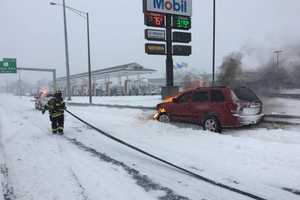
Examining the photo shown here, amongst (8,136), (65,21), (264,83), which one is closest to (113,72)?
(65,21)

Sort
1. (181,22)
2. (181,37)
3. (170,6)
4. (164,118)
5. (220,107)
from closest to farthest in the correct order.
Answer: (220,107) < (164,118) < (170,6) < (181,22) < (181,37)

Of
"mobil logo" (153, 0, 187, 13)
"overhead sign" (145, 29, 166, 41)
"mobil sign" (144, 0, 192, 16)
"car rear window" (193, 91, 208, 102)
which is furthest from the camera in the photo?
"overhead sign" (145, 29, 166, 41)

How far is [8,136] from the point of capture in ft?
43.2

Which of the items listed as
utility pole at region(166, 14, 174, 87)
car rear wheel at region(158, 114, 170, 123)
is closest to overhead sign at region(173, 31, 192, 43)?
utility pole at region(166, 14, 174, 87)

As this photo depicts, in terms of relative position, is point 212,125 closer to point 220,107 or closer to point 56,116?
point 220,107

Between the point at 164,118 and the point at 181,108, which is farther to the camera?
the point at 164,118

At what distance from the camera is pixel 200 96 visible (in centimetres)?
1346

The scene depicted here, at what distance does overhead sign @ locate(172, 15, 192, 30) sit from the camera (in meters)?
21.8

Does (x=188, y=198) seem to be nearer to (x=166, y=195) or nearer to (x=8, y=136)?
(x=166, y=195)

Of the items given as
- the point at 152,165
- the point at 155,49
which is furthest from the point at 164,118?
the point at 155,49

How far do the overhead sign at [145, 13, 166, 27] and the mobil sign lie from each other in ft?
1.25

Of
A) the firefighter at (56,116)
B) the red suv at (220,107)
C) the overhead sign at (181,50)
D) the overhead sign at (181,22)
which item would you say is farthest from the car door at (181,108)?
the overhead sign at (181,50)

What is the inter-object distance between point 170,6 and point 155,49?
2.61 metres

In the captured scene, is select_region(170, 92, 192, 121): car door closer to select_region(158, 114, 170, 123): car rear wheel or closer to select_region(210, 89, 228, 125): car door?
select_region(158, 114, 170, 123): car rear wheel
